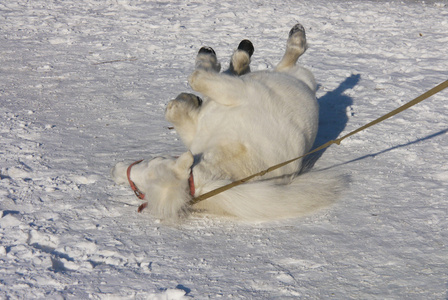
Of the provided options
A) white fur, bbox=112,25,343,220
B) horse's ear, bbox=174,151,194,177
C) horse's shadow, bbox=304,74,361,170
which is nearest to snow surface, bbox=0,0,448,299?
horse's shadow, bbox=304,74,361,170

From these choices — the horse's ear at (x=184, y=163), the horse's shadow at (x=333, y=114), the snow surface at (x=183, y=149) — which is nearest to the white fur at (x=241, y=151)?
the horse's ear at (x=184, y=163)

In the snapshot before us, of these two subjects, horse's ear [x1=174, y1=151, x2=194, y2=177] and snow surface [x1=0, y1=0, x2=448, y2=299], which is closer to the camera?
snow surface [x1=0, y1=0, x2=448, y2=299]

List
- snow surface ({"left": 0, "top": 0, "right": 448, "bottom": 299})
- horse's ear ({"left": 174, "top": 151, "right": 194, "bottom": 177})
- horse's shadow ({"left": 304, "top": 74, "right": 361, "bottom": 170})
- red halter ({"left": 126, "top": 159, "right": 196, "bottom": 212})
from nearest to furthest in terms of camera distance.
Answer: snow surface ({"left": 0, "top": 0, "right": 448, "bottom": 299}) → horse's ear ({"left": 174, "top": 151, "right": 194, "bottom": 177}) → red halter ({"left": 126, "top": 159, "right": 196, "bottom": 212}) → horse's shadow ({"left": 304, "top": 74, "right": 361, "bottom": 170})

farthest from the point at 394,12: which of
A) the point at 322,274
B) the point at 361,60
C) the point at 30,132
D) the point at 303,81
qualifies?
the point at 322,274

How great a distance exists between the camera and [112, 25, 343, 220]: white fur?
3.05 m

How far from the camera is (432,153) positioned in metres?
3.93

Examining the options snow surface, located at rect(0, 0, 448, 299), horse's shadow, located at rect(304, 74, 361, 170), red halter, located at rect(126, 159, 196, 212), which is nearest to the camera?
snow surface, located at rect(0, 0, 448, 299)

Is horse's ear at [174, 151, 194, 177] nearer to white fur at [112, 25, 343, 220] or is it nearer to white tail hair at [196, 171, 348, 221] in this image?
white fur at [112, 25, 343, 220]

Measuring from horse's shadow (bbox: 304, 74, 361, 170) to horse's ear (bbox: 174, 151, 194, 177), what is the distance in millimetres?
1092

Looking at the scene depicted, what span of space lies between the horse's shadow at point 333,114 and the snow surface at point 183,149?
0.02m

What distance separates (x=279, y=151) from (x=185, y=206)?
26.9 inches

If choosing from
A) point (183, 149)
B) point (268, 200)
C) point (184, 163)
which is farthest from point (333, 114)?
point (184, 163)

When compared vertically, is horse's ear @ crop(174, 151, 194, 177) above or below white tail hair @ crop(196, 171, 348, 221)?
above

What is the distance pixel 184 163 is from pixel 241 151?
1.44 ft
